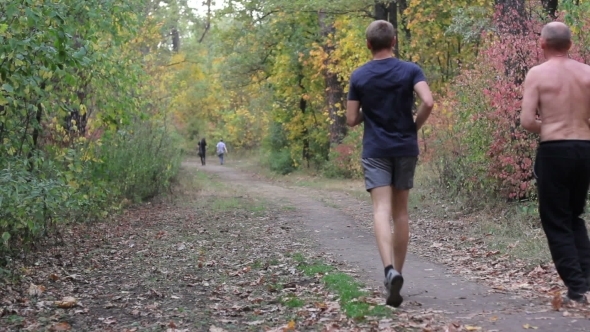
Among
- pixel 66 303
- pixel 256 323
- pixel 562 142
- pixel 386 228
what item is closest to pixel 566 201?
pixel 562 142

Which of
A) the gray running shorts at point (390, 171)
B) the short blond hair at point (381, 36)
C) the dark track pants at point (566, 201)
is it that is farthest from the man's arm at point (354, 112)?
the dark track pants at point (566, 201)

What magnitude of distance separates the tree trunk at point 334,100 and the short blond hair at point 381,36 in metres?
23.8

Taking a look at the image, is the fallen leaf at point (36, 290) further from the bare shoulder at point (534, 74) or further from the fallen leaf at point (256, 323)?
the bare shoulder at point (534, 74)

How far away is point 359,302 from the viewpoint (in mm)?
6062

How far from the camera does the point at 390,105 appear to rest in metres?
5.71

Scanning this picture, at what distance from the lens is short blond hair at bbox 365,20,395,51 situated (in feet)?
19.0

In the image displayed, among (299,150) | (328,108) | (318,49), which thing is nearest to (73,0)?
(318,49)

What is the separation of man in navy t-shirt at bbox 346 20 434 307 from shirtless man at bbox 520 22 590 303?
0.83 meters

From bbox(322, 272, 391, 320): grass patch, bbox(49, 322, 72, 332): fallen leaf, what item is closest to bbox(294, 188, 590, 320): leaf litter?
bbox(322, 272, 391, 320): grass patch

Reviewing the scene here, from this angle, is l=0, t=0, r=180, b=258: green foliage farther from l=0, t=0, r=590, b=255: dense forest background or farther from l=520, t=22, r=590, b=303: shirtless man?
l=520, t=22, r=590, b=303: shirtless man

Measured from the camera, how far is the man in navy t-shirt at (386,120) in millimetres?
5684

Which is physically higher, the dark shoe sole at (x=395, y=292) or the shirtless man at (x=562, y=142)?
the shirtless man at (x=562, y=142)

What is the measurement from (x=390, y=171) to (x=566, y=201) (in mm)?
1304

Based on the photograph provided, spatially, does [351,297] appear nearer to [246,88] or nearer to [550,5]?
[550,5]
